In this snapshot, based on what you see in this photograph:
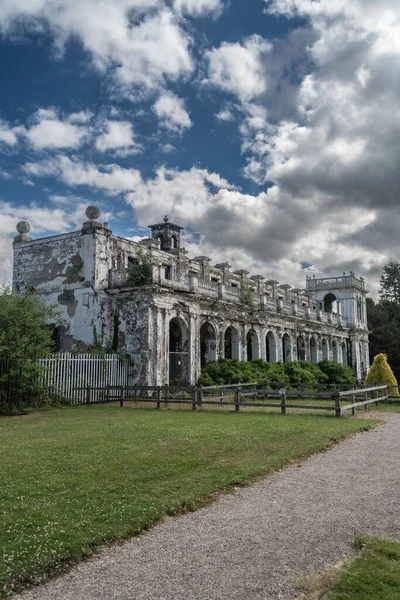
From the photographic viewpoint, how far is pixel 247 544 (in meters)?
5.36

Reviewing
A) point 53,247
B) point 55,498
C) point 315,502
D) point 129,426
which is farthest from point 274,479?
point 53,247

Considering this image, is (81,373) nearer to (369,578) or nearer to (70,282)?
(70,282)

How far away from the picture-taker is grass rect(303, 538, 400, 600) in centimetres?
403

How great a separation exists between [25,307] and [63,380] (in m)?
3.42

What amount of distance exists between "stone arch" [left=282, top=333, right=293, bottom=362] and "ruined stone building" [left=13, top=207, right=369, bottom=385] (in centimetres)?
313

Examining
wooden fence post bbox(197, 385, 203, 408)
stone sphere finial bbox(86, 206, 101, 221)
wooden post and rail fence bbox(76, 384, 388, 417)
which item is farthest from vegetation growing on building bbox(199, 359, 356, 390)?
stone sphere finial bbox(86, 206, 101, 221)

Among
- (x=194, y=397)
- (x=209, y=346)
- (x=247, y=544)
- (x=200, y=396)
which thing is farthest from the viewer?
(x=209, y=346)

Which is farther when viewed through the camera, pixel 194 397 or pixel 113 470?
pixel 194 397

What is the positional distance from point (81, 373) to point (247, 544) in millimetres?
17509

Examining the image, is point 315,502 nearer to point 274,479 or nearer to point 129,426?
point 274,479

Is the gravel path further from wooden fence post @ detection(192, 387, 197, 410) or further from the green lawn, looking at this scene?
wooden fence post @ detection(192, 387, 197, 410)

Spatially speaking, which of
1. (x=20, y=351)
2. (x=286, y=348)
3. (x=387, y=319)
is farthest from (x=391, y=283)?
(x=20, y=351)

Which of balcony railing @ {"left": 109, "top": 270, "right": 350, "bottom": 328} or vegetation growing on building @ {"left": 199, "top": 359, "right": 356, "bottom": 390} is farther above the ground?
balcony railing @ {"left": 109, "top": 270, "right": 350, "bottom": 328}

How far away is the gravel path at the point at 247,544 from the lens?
439 cm
